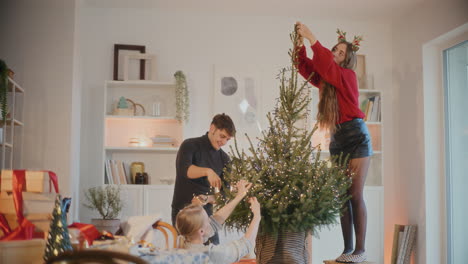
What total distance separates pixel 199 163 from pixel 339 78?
116 cm

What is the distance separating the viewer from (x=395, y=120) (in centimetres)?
603

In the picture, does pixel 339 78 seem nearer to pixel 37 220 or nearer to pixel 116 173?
pixel 37 220

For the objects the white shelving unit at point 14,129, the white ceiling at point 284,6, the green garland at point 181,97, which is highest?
the white ceiling at point 284,6

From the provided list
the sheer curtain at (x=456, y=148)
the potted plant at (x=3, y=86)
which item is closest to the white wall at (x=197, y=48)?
the sheer curtain at (x=456, y=148)

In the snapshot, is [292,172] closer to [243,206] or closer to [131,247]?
[243,206]

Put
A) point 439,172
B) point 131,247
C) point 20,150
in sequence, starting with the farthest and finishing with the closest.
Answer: point 439,172 < point 20,150 < point 131,247

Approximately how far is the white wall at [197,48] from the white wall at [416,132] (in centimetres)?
17

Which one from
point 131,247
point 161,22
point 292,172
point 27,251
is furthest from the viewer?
point 161,22

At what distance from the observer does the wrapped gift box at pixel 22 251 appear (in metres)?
2.36

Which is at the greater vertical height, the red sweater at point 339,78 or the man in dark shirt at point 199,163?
the red sweater at point 339,78

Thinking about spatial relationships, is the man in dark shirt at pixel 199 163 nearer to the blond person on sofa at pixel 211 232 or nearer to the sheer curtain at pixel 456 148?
the blond person on sofa at pixel 211 232

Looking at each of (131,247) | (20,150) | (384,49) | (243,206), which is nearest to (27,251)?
(131,247)

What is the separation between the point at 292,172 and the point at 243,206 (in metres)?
0.31

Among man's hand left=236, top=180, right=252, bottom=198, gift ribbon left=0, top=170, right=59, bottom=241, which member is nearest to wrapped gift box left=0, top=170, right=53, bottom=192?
gift ribbon left=0, top=170, right=59, bottom=241
